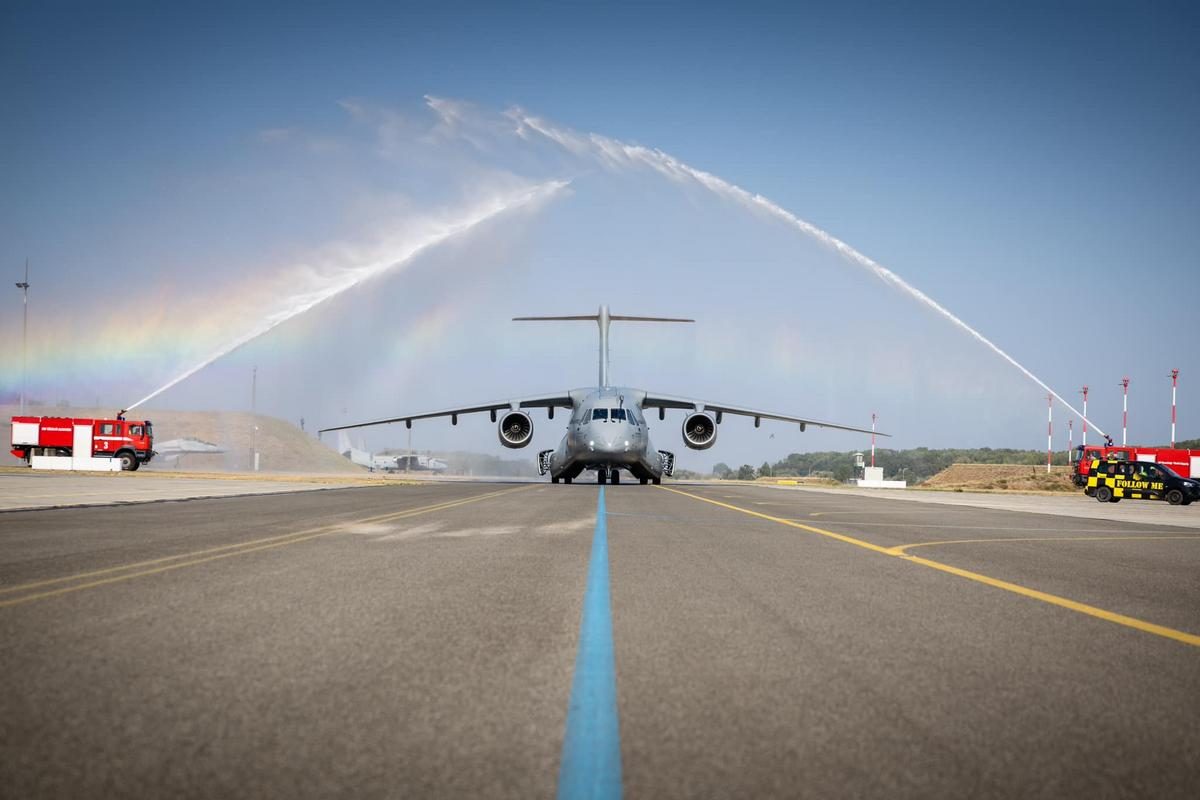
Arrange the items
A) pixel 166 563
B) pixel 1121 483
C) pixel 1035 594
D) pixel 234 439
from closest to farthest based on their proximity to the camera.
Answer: pixel 1035 594 < pixel 166 563 < pixel 1121 483 < pixel 234 439

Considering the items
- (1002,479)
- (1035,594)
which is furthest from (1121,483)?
(1002,479)

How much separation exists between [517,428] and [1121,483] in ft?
73.7

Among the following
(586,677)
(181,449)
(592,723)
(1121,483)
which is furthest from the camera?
(181,449)

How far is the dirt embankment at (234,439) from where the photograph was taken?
9238 cm

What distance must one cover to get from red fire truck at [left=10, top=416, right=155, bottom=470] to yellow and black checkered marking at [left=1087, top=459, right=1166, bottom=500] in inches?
1677

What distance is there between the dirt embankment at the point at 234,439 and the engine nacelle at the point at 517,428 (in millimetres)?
59703

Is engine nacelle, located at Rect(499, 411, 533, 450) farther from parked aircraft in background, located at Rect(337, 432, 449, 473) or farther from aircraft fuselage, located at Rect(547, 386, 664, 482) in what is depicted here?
parked aircraft in background, located at Rect(337, 432, 449, 473)

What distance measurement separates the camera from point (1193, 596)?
21.9 feet

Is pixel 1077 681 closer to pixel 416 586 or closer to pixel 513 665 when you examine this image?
pixel 513 665

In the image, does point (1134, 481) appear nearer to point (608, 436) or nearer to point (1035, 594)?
point (608, 436)

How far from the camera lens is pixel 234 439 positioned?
103250mm

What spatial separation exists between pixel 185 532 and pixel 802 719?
375 inches

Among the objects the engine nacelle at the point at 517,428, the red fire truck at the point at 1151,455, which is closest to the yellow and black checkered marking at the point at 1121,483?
the red fire truck at the point at 1151,455

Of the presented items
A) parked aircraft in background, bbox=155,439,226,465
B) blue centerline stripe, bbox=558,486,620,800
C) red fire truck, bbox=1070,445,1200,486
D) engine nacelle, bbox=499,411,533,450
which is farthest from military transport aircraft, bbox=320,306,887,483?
parked aircraft in background, bbox=155,439,226,465
